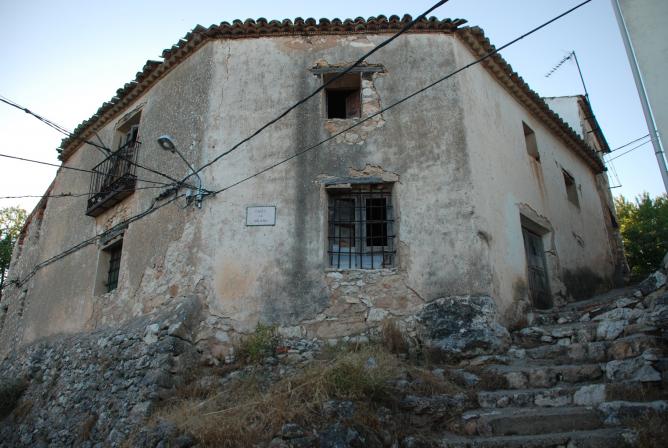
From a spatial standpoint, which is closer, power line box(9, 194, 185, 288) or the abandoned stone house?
the abandoned stone house

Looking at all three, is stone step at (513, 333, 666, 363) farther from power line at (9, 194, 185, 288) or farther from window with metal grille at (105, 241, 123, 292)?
window with metal grille at (105, 241, 123, 292)

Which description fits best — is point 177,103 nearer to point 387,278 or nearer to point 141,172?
point 141,172

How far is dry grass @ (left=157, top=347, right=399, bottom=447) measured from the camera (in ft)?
16.2

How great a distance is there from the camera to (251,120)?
28.3 ft

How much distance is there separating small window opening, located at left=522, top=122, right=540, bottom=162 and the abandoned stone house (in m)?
0.04

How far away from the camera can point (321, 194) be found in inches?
317

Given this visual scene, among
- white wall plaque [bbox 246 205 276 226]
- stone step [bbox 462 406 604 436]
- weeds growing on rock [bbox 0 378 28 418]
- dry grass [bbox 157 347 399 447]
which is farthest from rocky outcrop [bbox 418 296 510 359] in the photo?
weeds growing on rock [bbox 0 378 28 418]

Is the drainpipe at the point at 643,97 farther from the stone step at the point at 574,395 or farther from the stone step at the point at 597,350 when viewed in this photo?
the stone step at the point at 574,395

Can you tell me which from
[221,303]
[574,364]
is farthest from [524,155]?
[221,303]

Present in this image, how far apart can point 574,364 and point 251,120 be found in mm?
5813

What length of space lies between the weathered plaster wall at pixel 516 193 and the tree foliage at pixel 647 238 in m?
3.71

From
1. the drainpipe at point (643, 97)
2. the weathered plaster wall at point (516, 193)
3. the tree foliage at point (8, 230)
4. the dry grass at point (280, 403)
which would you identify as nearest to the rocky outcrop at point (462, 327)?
the weathered plaster wall at point (516, 193)

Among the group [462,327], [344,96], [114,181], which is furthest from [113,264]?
[462,327]

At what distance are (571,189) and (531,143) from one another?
2.32 metres
